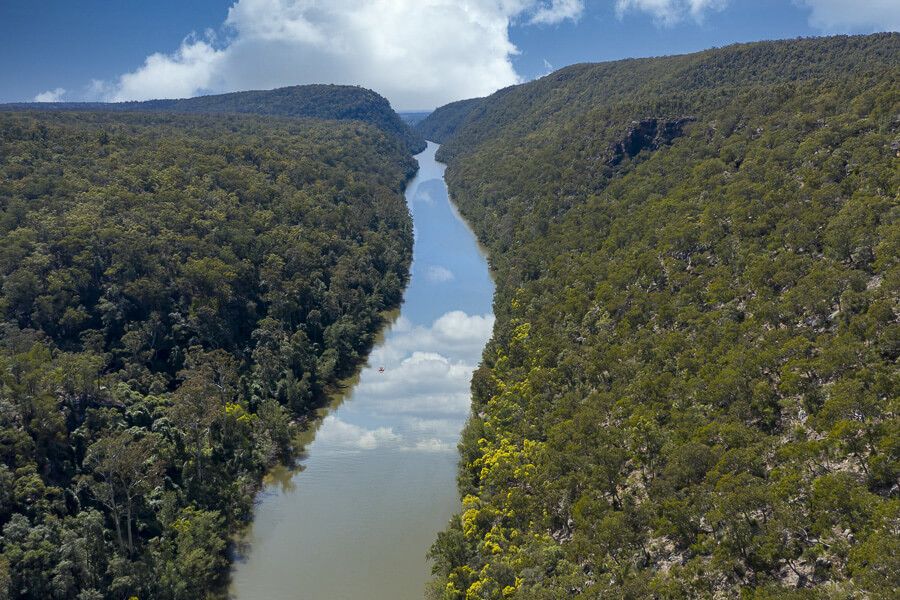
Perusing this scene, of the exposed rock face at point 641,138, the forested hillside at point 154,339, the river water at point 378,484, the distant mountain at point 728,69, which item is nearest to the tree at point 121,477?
the forested hillside at point 154,339

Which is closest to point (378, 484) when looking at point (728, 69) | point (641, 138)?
point (641, 138)

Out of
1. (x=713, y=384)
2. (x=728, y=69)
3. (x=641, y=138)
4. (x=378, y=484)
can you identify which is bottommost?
(x=378, y=484)

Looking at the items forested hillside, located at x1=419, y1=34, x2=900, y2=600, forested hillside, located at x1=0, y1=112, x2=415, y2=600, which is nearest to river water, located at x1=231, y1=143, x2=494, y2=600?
forested hillside, located at x1=0, y1=112, x2=415, y2=600

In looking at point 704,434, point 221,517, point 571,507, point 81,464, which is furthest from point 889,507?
point 81,464

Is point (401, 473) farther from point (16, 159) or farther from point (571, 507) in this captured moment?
point (16, 159)

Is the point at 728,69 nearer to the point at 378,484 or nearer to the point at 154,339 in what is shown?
the point at 378,484

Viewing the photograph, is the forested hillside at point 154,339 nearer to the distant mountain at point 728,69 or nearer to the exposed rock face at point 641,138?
the exposed rock face at point 641,138
